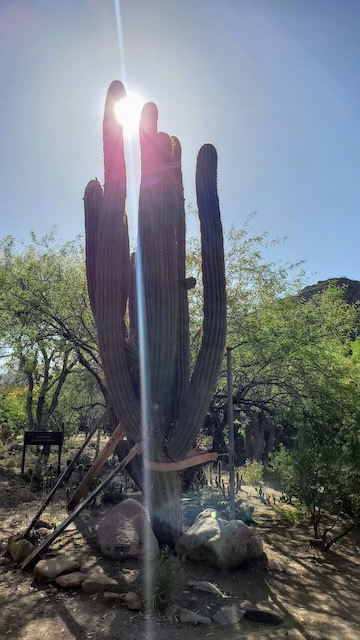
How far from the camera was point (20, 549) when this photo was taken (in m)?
6.01

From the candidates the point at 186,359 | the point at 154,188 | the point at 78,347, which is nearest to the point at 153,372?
the point at 186,359

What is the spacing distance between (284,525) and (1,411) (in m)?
15.8

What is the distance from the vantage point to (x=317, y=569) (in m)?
6.45

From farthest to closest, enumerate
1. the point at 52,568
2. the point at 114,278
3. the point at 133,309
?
the point at 133,309, the point at 114,278, the point at 52,568

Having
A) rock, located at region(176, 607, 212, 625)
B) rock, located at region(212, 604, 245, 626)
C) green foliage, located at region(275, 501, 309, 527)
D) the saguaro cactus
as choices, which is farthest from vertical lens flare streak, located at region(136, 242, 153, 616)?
green foliage, located at region(275, 501, 309, 527)

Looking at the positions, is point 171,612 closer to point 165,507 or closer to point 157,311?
point 165,507

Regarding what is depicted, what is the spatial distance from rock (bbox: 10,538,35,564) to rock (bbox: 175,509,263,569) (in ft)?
6.65

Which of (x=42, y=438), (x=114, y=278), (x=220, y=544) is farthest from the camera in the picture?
(x=42, y=438)

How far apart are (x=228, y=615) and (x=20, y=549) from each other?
3.00 m

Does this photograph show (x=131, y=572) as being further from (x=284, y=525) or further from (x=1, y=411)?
(x=1, y=411)

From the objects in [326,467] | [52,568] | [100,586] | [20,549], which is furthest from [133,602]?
[326,467]

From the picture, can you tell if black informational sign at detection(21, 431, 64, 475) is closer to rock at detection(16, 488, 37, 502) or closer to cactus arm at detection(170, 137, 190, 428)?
rock at detection(16, 488, 37, 502)

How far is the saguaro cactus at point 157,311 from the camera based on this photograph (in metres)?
6.31

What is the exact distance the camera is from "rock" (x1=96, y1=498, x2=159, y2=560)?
6.07 meters
